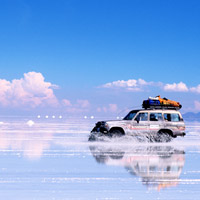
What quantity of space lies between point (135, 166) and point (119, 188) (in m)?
3.58

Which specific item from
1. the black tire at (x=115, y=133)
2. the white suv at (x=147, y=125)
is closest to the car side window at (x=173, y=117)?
the white suv at (x=147, y=125)

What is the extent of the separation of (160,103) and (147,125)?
165 centimetres

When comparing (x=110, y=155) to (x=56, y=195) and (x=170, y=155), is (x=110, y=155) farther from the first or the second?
(x=56, y=195)

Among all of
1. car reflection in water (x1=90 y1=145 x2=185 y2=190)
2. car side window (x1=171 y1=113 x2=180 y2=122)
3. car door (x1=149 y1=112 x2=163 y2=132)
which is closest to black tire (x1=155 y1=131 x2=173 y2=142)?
car door (x1=149 y1=112 x2=163 y2=132)

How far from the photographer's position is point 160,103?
76.7ft

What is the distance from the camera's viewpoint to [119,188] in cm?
895

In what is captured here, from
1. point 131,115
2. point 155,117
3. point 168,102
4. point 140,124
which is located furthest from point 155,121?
point 168,102

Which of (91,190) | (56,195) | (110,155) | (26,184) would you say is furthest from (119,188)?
(110,155)

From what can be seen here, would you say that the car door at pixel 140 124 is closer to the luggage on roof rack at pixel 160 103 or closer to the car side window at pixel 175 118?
the luggage on roof rack at pixel 160 103

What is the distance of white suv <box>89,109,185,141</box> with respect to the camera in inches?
864

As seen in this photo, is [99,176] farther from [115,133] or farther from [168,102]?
[168,102]

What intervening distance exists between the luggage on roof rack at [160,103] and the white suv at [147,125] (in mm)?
307

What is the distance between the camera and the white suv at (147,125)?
2195 centimetres

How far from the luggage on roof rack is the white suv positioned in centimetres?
31
